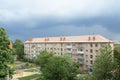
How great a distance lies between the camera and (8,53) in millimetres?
23141

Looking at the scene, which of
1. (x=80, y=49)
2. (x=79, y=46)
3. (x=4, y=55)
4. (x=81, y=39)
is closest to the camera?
(x=4, y=55)

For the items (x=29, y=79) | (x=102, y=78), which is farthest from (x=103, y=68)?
(x=29, y=79)

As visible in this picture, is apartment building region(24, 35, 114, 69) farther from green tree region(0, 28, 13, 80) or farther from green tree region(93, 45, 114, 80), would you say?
green tree region(0, 28, 13, 80)

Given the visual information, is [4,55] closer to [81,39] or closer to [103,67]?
[103,67]

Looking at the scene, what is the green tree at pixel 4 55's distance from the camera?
73.9ft

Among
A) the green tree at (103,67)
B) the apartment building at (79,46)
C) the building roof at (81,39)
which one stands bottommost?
the green tree at (103,67)

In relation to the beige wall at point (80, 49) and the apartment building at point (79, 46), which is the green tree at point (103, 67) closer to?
the apartment building at point (79, 46)

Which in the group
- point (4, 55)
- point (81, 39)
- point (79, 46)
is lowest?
point (4, 55)

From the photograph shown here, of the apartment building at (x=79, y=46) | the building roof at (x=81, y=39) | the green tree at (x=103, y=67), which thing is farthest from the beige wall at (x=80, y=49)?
the green tree at (x=103, y=67)

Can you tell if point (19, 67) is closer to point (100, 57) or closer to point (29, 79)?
point (29, 79)

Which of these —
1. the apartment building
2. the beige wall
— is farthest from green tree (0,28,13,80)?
the beige wall

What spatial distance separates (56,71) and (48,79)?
2.61m

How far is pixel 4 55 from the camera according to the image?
23.0m

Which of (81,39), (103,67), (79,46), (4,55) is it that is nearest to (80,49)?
(79,46)
